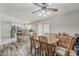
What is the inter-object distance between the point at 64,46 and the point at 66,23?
1.15 feet

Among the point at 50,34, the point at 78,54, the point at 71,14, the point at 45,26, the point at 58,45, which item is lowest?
the point at 78,54

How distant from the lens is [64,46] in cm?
191

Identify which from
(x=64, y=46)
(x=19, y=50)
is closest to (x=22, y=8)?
(x=19, y=50)

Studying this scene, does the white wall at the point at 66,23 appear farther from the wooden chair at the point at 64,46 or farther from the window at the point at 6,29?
the window at the point at 6,29

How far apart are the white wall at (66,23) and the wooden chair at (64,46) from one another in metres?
0.12

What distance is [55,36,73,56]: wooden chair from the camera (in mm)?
1871

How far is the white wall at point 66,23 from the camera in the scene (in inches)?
73.9

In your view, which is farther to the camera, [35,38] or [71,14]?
[35,38]

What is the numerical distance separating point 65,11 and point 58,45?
0.53 meters

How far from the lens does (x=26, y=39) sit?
1.96 meters

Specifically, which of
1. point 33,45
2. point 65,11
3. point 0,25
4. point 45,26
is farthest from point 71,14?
point 0,25

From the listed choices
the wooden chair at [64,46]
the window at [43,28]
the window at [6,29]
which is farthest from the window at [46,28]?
the window at [6,29]

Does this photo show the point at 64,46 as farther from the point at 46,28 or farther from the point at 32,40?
the point at 32,40

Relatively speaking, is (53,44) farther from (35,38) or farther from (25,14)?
(25,14)
